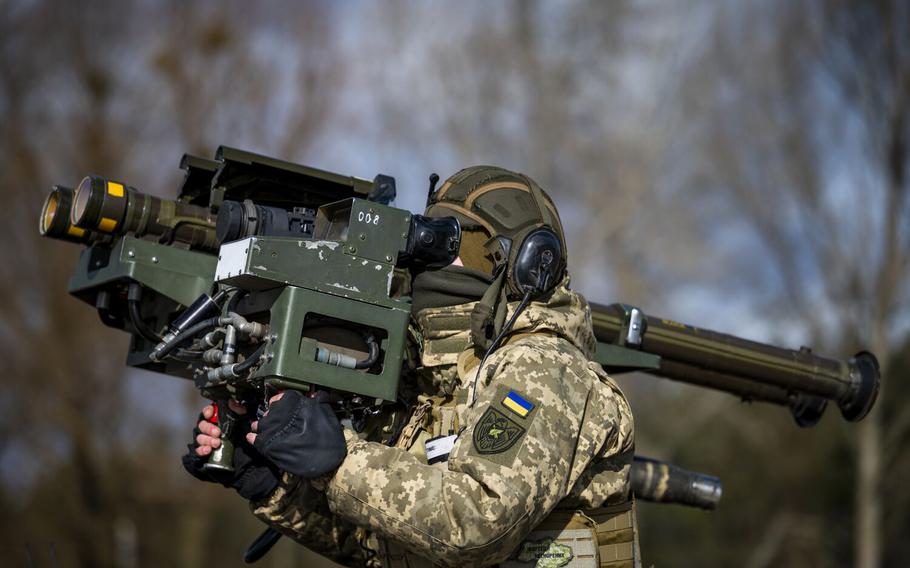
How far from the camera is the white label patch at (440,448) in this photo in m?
3.39

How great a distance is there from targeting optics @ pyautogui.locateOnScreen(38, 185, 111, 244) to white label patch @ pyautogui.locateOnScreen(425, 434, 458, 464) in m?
1.59

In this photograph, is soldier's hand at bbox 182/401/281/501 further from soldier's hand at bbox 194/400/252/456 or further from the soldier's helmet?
the soldier's helmet

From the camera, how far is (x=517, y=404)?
10.4 feet

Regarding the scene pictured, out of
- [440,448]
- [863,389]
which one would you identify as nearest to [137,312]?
[440,448]

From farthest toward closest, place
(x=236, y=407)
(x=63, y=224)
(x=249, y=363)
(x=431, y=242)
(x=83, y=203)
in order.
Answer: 1. (x=63, y=224)
2. (x=83, y=203)
3. (x=236, y=407)
4. (x=431, y=242)
5. (x=249, y=363)

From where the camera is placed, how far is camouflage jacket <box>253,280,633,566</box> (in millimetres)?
3037

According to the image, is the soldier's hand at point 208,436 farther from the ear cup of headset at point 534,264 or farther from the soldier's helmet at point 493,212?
the ear cup of headset at point 534,264

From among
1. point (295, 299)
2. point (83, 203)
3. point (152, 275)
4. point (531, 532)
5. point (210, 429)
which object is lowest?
point (531, 532)

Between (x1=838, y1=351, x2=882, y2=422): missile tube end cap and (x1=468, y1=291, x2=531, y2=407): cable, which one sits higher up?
(x1=838, y1=351, x2=882, y2=422): missile tube end cap

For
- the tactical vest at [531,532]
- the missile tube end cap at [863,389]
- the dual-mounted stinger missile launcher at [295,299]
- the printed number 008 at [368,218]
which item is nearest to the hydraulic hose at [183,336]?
the dual-mounted stinger missile launcher at [295,299]

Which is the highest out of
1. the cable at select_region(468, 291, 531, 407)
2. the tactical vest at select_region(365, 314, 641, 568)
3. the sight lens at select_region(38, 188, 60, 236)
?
the sight lens at select_region(38, 188, 60, 236)

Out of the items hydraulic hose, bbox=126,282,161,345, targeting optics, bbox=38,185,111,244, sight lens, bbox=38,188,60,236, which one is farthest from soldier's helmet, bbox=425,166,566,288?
sight lens, bbox=38,188,60,236

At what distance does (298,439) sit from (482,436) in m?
0.56

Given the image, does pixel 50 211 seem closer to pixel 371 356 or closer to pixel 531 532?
pixel 371 356
